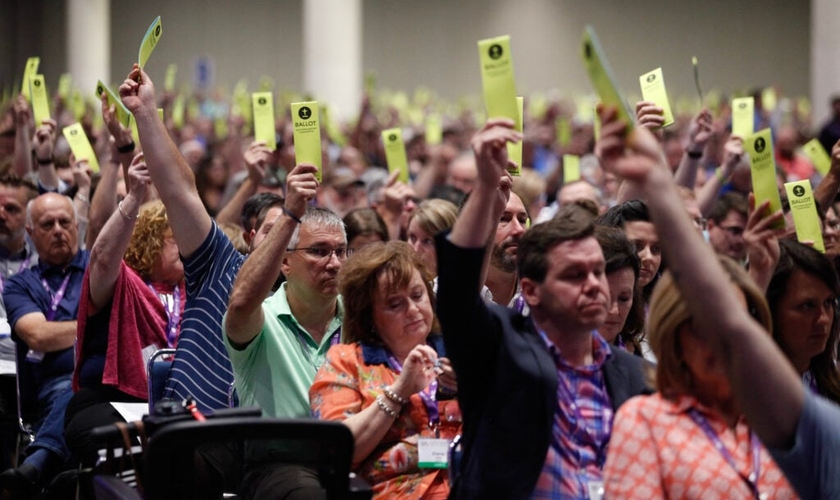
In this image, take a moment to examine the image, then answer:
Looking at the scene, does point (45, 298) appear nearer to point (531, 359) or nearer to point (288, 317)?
point (288, 317)

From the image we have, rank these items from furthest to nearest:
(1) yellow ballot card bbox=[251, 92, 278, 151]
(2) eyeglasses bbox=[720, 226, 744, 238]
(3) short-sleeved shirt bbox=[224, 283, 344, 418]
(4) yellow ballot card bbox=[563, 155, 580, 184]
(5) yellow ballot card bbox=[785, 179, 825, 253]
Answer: (4) yellow ballot card bbox=[563, 155, 580, 184] → (2) eyeglasses bbox=[720, 226, 744, 238] → (1) yellow ballot card bbox=[251, 92, 278, 151] → (5) yellow ballot card bbox=[785, 179, 825, 253] → (3) short-sleeved shirt bbox=[224, 283, 344, 418]

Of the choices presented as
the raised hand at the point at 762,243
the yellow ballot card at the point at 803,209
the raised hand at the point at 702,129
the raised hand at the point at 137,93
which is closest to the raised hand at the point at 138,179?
the raised hand at the point at 137,93

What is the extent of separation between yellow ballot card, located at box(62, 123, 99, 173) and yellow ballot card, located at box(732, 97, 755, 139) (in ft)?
12.0

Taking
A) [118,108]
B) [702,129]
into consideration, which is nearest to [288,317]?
[118,108]

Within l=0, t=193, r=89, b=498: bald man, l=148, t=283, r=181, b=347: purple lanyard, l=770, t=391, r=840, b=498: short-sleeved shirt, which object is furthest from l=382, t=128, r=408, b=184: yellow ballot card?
l=770, t=391, r=840, b=498: short-sleeved shirt

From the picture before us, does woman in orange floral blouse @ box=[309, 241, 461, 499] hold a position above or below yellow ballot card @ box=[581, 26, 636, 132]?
below

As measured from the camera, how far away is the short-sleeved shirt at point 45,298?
563 centimetres

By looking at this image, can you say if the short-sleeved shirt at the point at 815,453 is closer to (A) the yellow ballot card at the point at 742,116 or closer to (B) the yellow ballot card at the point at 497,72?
(B) the yellow ballot card at the point at 497,72

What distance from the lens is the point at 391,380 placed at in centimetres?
381

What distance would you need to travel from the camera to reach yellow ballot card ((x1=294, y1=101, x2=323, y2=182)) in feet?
14.4

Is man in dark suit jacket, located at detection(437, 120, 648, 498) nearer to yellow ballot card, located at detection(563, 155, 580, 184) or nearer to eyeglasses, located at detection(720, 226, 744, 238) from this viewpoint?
eyeglasses, located at detection(720, 226, 744, 238)

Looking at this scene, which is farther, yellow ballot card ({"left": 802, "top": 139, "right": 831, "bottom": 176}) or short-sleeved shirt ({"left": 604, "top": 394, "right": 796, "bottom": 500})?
yellow ballot card ({"left": 802, "top": 139, "right": 831, "bottom": 176})

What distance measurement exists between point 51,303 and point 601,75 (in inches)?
156

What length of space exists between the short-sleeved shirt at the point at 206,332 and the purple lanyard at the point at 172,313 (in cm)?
75
